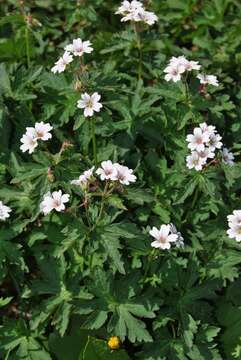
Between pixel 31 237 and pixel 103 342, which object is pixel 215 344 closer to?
Answer: pixel 103 342

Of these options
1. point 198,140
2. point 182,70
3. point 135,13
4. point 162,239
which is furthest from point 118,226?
point 135,13

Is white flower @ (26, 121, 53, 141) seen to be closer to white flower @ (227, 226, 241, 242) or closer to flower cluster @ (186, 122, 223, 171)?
flower cluster @ (186, 122, 223, 171)

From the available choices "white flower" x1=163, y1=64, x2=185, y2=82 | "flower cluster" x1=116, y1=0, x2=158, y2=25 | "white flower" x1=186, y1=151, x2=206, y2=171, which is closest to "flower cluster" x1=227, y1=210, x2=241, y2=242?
"white flower" x1=186, y1=151, x2=206, y2=171

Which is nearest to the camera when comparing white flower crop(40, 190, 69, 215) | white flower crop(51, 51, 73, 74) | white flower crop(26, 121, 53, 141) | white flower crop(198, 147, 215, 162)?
white flower crop(40, 190, 69, 215)

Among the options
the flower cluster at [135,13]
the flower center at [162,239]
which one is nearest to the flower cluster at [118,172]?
the flower center at [162,239]

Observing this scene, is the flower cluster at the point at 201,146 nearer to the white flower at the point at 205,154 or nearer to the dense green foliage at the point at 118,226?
the white flower at the point at 205,154

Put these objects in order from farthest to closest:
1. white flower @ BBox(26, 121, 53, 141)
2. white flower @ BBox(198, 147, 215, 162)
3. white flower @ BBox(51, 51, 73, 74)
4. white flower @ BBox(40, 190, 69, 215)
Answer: white flower @ BBox(51, 51, 73, 74), white flower @ BBox(26, 121, 53, 141), white flower @ BBox(198, 147, 215, 162), white flower @ BBox(40, 190, 69, 215)

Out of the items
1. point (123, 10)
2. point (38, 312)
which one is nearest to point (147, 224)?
point (38, 312)
